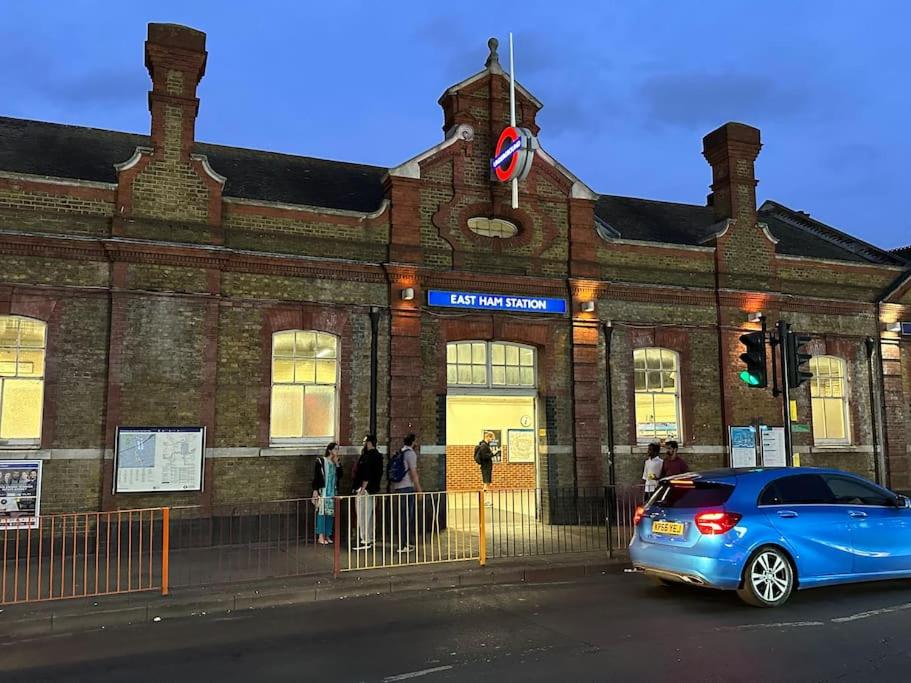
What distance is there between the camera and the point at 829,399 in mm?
18219

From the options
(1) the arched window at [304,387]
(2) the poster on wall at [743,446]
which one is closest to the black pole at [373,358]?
(1) the arched window at [304,387]

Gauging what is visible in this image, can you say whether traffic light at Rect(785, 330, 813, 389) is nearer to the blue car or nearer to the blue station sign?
the blue car

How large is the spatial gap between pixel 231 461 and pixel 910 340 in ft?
55.0

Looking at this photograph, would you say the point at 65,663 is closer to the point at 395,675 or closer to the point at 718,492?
the point at 395,675

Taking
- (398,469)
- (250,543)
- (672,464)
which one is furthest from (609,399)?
(250,543)

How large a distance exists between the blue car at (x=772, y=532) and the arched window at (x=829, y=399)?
9471mm

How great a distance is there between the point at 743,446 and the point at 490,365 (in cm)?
615

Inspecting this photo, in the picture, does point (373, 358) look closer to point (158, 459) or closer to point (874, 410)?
point (158, 459)

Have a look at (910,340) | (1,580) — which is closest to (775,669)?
(1,580)

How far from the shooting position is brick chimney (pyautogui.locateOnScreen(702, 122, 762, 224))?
1791 cm

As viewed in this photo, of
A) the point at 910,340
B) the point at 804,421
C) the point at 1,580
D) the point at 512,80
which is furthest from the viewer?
the point at 910,340

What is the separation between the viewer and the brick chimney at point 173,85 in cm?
1333

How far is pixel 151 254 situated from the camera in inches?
505

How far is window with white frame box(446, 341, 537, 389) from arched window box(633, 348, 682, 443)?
2496mm
